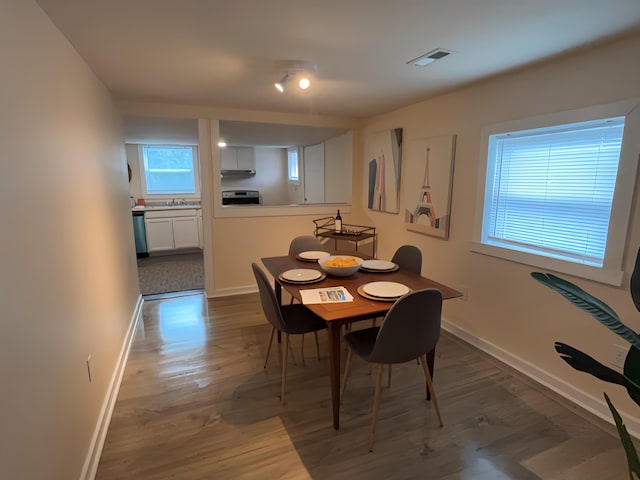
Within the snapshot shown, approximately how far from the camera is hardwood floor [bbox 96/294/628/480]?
67.4 inches

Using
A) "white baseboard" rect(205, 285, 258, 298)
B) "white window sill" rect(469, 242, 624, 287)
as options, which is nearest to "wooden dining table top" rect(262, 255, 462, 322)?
"white window sill" rect(469, 242, 624, 287)

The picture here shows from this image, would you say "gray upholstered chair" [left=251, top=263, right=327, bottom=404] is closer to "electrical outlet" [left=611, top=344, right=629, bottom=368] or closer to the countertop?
"electrical outlet" [left=611, top=344, right=629, bottom=368]

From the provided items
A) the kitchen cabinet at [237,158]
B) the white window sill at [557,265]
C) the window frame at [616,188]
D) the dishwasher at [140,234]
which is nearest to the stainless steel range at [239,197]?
the kitchen cabinet at [237,158]

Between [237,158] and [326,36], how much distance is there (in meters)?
5.46

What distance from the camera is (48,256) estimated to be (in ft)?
4.63

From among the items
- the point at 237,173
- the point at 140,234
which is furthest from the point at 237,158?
the point at 140,234

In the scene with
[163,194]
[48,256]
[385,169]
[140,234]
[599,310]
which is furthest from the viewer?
[163,194]

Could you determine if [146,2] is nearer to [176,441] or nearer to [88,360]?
[88,360]

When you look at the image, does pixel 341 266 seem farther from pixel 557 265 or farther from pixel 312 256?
pixel 557 265

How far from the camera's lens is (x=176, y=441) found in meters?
1.88

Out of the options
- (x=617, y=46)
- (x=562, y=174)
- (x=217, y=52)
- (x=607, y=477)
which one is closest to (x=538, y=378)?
(x=607, y=477)

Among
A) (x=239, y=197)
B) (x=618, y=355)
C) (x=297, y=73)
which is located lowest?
(x=618, y=355)

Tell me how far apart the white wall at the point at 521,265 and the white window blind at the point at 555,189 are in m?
0.15

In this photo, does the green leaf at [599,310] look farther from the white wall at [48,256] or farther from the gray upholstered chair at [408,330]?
the white wall at [48,256]
